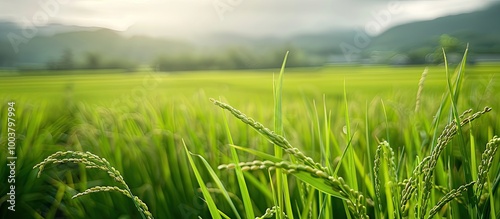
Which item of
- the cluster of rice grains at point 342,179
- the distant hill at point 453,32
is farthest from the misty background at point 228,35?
the cluster of rice grains at point 342,179

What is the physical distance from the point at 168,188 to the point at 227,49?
629 mm

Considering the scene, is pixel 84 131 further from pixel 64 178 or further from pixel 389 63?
pixel 389 63

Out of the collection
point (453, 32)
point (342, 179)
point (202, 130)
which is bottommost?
point (202, 130)

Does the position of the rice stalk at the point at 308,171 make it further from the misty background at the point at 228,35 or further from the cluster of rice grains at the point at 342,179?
the misty background at the point at 228,35

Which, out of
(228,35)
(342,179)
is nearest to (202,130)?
(228,35)

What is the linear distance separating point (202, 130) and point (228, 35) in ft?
1.12

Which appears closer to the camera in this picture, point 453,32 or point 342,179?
point 342,179

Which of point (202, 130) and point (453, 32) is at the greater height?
point (453, 32)

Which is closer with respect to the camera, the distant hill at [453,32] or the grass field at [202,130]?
the grass field at [202,130]

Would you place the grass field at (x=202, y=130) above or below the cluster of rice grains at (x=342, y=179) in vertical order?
below

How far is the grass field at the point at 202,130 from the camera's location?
Result: 109cm

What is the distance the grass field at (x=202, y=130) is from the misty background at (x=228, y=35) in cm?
5

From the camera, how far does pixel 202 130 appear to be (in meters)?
1.44

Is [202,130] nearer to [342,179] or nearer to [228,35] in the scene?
[228,35]
